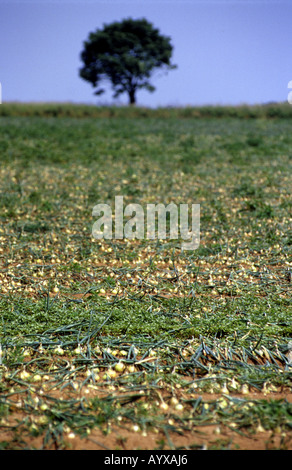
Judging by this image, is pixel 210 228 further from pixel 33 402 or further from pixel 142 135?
pixel 142 135

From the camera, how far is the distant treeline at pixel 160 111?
22.8 meters

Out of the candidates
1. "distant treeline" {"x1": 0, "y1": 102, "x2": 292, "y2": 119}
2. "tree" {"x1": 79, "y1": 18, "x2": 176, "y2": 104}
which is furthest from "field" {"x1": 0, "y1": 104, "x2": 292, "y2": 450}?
"tree" {"x1": 79, "y1": 18, "x2": 176, "y2": 104}

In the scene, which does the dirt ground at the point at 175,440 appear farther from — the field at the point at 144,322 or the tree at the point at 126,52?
the tree at the point at 126,52

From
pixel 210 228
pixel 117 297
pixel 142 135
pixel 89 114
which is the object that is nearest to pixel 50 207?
pixel 210 228

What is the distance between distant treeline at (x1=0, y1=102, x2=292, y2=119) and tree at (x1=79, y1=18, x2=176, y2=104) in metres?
17.1

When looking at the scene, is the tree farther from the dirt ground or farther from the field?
the dirt ground

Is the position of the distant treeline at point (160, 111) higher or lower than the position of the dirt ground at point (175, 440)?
higher

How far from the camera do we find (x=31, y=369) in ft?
9.93

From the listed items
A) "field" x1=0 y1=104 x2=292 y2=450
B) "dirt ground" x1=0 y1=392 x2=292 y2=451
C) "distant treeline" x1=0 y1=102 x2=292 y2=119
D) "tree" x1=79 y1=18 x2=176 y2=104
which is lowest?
"dirt ground" x1=0 y1=392 x2=292 y2=451

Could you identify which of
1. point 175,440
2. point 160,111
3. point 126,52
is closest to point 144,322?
point 175,440

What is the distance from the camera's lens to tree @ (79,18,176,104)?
130 ft

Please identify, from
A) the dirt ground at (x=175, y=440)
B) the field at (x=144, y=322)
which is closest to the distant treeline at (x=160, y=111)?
the field at (x=144, y=322)

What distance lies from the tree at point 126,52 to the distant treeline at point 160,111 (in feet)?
56.2

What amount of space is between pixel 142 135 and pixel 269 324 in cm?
1176
